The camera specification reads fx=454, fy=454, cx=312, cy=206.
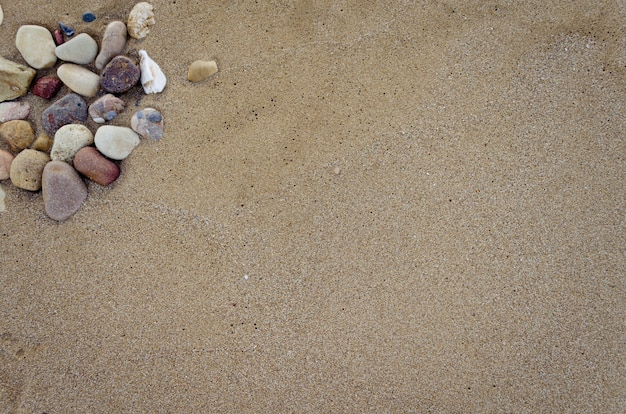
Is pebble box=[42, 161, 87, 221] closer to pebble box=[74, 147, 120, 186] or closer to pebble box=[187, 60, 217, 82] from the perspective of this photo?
pebble box=[74, 147, 120, 186]

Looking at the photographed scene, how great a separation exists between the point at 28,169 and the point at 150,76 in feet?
2.64

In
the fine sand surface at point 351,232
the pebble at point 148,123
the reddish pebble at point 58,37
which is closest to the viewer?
the fine sand surface at point 351,232

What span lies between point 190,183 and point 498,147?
65.1 inches

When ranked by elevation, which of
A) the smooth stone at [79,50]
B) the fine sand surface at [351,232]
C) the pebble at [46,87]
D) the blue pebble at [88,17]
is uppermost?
the blue pebble at [88,17]

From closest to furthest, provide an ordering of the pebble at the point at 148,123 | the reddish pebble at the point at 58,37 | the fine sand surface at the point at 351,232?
the fine sand surface at the point at 351,232 < the pebble at the point at 148,123 < the reddish pebble at the point at 58,37

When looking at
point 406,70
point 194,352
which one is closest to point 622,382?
point 406,70

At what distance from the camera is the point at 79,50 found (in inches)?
98.0

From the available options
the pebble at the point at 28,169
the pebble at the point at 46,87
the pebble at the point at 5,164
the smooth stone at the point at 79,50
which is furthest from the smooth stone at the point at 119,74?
the pebble at the point at 5,164

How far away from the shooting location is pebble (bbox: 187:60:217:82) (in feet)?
8.09

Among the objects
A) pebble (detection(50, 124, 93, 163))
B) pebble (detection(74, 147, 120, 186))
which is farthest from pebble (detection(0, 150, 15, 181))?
pebble (detection(74, 147, 120, 186))

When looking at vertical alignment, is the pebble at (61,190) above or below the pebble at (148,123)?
below

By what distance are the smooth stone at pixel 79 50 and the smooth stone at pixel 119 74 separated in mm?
163

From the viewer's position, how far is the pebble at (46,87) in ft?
8.13

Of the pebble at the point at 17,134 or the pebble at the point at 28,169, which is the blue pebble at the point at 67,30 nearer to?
the pebble at the point at 17,134
